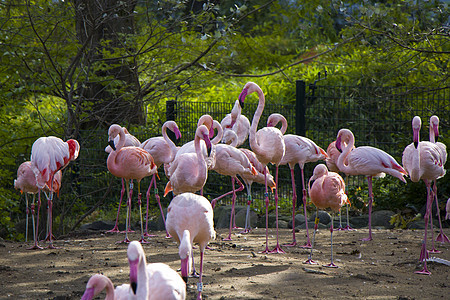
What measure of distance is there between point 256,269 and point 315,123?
533 cm

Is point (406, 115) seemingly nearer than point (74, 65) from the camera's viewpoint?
No

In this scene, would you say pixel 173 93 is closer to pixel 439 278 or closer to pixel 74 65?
pixel 74 65

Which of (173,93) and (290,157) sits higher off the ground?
(173,93)

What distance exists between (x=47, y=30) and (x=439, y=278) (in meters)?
6.24

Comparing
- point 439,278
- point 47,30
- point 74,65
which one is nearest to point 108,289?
point 439,278

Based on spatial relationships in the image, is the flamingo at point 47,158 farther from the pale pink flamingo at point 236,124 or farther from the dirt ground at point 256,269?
the pale pink flamingo at point 236,124

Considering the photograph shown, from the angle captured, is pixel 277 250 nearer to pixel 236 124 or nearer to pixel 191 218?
pixel 191 218

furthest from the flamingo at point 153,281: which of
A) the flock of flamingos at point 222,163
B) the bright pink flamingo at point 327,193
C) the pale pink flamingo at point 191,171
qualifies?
the bright pink flamingo at point 327,193

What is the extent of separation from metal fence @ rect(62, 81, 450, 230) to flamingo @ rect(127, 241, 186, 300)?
5.86 metres

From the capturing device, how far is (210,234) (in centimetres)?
457

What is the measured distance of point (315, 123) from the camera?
10.1m

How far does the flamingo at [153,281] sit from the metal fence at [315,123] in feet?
19.2

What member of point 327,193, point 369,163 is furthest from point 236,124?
point 327,193

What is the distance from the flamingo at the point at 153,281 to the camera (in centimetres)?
293
